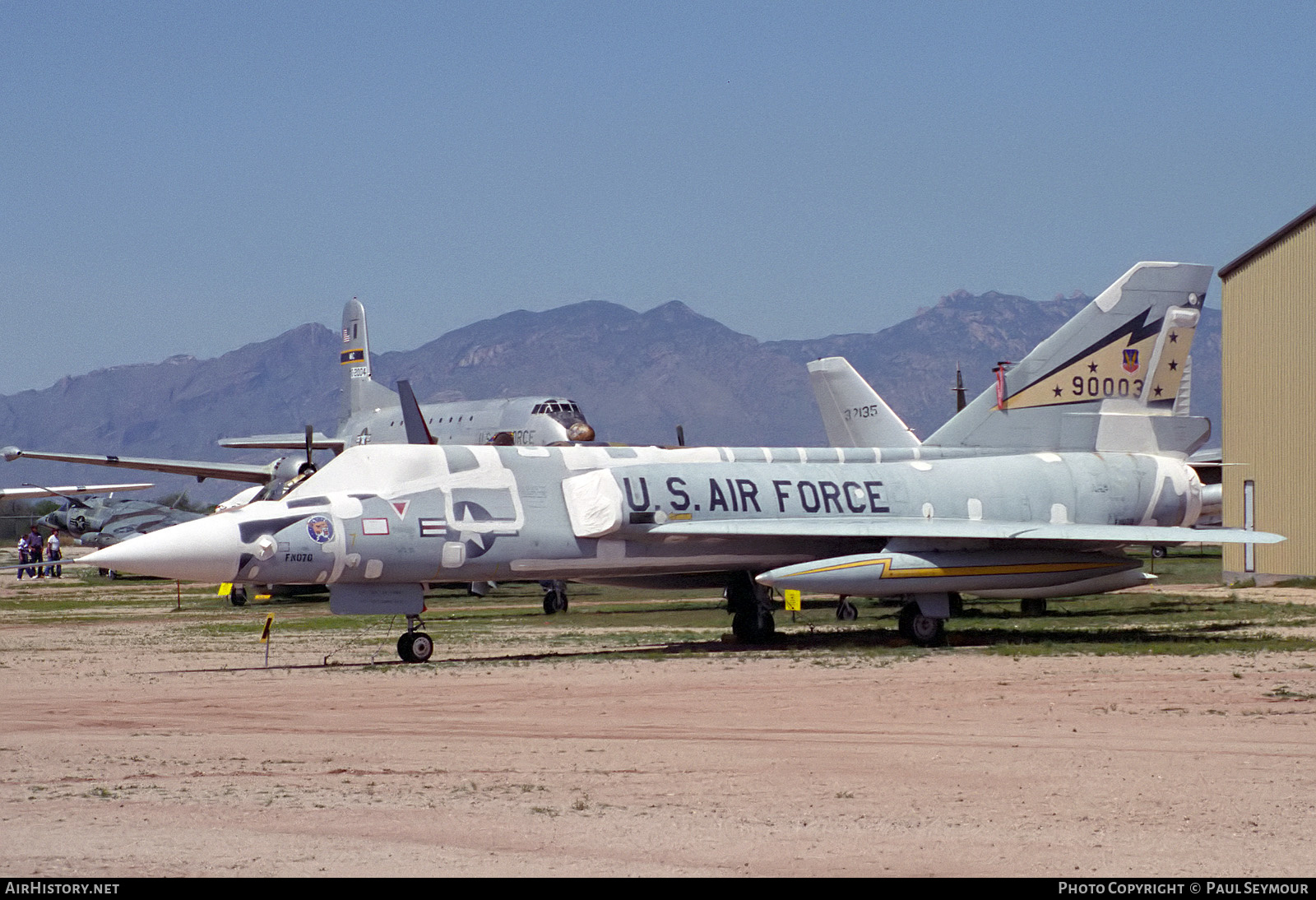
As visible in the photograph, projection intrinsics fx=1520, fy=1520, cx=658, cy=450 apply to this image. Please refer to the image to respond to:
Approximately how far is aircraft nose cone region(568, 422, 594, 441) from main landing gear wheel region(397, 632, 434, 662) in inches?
850

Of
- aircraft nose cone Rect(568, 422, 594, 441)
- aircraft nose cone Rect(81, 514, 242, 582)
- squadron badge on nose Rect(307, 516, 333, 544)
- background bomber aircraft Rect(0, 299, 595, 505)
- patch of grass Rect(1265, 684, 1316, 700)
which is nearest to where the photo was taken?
patch of grass Rect(1265, 684, 1316, 700)

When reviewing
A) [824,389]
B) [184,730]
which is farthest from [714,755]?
[824,389]

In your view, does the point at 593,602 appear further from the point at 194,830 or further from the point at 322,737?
the point at 194,830

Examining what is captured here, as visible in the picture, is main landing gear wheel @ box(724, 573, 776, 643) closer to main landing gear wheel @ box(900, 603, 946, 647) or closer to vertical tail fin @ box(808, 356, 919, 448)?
main landing gear wheel @ box(900, 603, 946, 647)

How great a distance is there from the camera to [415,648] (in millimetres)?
18156

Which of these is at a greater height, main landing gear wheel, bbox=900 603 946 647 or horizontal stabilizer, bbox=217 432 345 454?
horizontal stabilizer, bbox=217 432 345 454

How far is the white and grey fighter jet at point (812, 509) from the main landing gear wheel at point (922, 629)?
0.04 m

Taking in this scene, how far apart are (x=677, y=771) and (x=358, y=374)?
54.4 meters

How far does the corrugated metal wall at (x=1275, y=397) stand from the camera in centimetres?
3244

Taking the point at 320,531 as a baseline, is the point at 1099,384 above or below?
above

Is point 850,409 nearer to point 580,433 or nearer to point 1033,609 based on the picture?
point 580,433

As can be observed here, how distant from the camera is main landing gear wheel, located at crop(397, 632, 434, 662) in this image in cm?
1814

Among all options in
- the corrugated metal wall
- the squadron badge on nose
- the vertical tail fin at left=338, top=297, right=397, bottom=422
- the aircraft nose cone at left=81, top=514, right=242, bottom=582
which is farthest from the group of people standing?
the squadron badge on nose

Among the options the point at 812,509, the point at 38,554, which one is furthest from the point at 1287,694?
the point at 38,554
